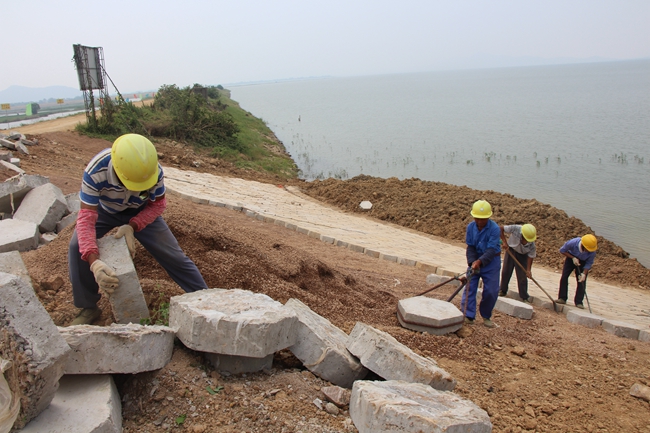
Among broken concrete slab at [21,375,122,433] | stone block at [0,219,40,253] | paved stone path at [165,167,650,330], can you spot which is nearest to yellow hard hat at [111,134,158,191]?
broken concrete slab at [21,375,122,433]

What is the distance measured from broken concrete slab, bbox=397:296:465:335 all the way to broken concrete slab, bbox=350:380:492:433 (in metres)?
1.98

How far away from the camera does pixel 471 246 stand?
6.22 m

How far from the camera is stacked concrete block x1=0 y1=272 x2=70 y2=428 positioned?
2.52 m

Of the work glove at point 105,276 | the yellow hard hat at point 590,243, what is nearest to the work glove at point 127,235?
the work glove at point 105,276

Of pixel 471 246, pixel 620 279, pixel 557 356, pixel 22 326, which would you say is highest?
pixel 22 326

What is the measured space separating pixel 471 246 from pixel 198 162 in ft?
39.9

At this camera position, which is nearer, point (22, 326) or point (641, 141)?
point (22, 326)

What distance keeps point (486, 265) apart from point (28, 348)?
4.96 m

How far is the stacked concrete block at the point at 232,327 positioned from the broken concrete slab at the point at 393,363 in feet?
1.91

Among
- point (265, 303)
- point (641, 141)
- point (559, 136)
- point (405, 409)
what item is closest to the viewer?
point (405, 409)

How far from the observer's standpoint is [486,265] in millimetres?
6016

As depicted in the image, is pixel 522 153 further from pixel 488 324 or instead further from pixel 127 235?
pixel 127 235

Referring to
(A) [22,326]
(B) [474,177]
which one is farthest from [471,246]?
(B) [474,177]

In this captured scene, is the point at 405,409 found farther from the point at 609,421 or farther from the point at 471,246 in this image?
the point at 471,246
